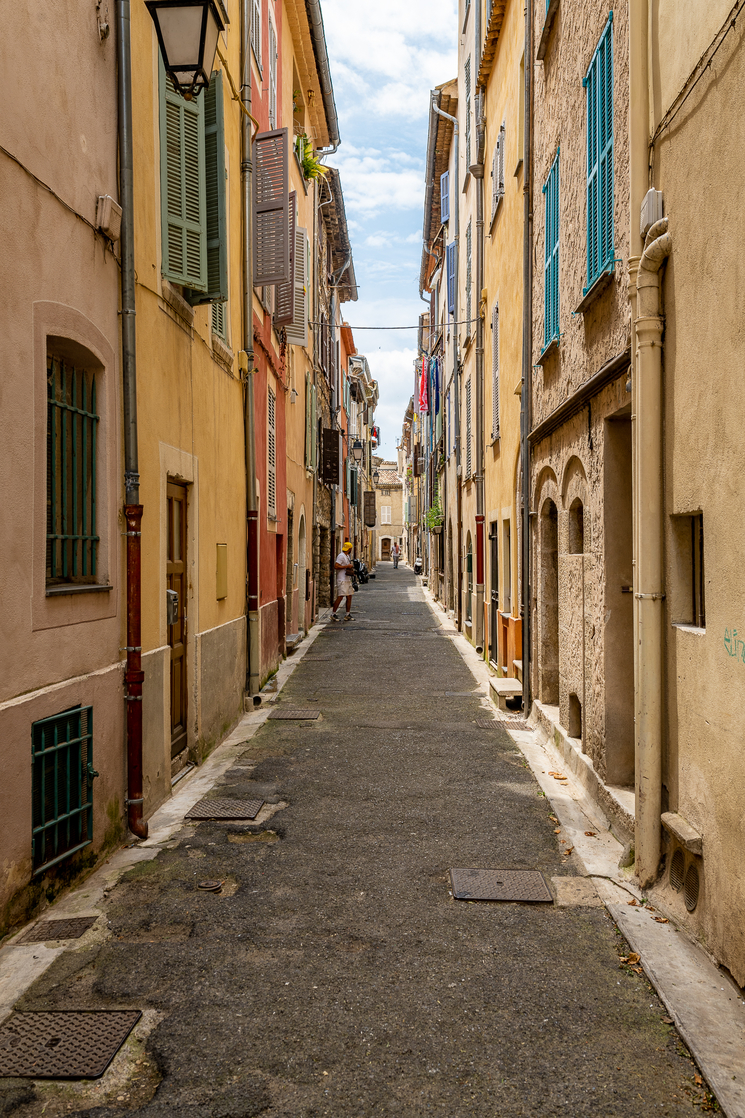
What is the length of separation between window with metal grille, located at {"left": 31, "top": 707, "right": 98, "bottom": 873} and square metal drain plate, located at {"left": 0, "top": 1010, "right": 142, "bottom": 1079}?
0.94m

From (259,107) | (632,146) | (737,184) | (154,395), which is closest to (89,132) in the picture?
(154,395)

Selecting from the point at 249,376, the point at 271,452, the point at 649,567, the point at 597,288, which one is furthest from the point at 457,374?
the point at 649,567

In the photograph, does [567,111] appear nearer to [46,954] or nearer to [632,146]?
[632,146]

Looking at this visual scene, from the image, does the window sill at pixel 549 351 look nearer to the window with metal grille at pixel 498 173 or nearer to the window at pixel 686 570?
the window at pixel 686 570

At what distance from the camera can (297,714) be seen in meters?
9.27

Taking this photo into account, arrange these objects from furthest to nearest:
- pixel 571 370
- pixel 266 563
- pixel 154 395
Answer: pixel 266 563, pixel 571 370, pixel 154 395

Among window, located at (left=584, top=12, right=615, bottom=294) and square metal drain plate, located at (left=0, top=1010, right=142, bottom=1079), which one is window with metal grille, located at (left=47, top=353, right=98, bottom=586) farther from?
window, located at (left=584, top=12, right=615, bottom=294)

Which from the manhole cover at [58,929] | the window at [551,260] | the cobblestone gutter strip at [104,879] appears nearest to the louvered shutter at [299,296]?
the window at [551,260]

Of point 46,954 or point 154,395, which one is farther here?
point 154,395

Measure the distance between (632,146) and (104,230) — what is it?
3.03 m

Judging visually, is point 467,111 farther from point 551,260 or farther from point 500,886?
point 500,886

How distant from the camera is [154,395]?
5875mm

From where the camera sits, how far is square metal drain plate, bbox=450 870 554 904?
4414 mm

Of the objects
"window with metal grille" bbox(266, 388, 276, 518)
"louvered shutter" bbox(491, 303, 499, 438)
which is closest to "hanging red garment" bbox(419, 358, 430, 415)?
"louvered shutter" bbox(491, 303, 499, 438)
